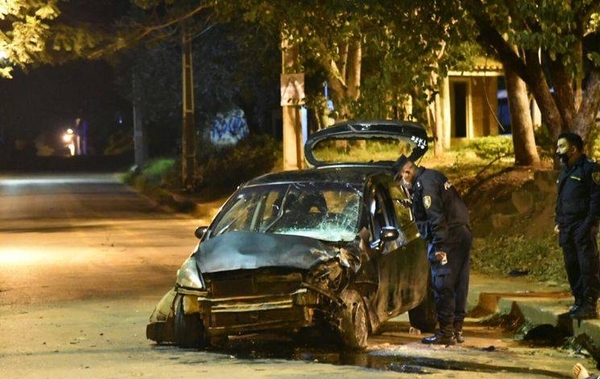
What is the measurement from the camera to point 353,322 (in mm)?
10078

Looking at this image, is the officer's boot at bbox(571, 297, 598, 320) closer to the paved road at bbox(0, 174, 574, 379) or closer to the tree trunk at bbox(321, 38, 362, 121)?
the paved road at bbox(0, 174, 574, 379)

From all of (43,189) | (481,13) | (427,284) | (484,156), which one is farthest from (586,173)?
(43,189)

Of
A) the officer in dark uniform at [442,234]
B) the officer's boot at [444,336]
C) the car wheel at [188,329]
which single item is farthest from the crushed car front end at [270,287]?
the officer's boot at [444,336]

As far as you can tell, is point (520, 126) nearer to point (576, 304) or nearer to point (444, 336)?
point (576, 304)

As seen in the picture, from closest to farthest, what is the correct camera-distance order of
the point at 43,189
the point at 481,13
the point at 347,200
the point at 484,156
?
1. the point at 347,200
2. the point at 481,13
3. the point at 484,156
4. the point at 43,189

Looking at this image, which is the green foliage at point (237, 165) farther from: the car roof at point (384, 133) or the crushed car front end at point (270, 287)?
the crushed car front end at point (270, 287)

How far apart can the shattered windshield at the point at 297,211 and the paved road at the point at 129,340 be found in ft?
3.49

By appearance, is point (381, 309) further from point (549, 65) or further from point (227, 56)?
point (227, 56)

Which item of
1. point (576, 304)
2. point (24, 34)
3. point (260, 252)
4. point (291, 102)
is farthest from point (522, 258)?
point (24, 34)

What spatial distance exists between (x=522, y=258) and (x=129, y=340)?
6.34 m

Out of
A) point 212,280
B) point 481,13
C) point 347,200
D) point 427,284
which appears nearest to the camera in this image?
point 212,280

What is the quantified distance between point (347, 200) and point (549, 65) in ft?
19.8

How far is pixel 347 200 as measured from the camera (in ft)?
36.3

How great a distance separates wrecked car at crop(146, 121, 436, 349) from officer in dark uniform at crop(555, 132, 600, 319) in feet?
5.12
